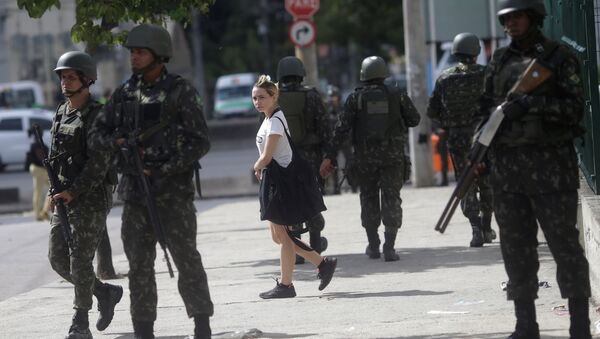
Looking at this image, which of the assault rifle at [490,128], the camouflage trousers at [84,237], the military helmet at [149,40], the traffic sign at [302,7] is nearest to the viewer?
the assault rifle at [490,128]

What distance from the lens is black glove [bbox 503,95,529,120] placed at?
648 centimetres

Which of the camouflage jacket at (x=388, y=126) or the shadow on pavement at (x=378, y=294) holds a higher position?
the camouflage jacket at (x=388, y=126)

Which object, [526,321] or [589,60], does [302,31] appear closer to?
[589,60]

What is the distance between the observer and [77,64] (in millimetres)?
8336

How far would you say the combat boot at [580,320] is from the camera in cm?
668

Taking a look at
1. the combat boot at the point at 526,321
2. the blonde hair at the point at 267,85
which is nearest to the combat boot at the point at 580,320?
the combat boot at the point at 526,321

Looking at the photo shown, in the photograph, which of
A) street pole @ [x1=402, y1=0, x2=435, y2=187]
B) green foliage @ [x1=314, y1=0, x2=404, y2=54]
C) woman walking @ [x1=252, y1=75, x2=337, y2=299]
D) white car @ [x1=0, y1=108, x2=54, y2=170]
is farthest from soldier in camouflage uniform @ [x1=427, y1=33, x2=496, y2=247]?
green foliage @ [x1=314, y1=0, x2=404, y2=54]

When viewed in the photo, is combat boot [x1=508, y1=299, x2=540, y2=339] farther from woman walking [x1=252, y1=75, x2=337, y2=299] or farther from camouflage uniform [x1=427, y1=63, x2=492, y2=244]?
camouflage uniform [x1=427, y1=63, x2=492, y2=244]

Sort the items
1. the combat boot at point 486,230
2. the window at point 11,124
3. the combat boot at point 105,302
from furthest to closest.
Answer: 1. the window at point 11,124
2. the combat boot at point 486,230
3. the combat boot at point 105,302

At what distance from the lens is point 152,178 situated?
7.09 metres

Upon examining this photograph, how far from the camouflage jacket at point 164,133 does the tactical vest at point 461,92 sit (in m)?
5.23

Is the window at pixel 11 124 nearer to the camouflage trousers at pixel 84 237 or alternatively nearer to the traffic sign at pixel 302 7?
the traffic sign at pixel 302 7

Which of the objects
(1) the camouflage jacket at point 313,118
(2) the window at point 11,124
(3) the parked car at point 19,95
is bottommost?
(3) the parked car at point 19,95

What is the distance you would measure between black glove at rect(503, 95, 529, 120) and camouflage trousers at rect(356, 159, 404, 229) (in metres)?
5.15
